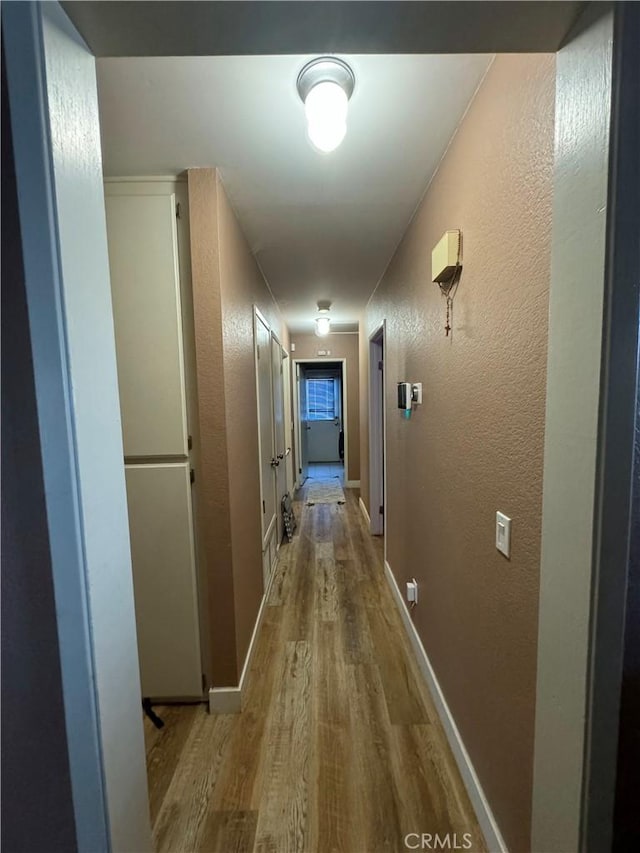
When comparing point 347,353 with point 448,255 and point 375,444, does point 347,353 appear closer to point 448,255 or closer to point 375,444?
point 375,444

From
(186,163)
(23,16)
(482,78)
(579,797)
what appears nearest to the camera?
(23,16)

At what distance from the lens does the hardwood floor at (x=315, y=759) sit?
1.18 metres

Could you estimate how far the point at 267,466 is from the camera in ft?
9.16

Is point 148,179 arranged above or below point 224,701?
above

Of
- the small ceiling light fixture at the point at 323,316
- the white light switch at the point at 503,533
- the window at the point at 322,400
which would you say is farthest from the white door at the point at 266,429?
the window at the point at 322,400

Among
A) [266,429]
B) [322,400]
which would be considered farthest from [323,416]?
[266,429]

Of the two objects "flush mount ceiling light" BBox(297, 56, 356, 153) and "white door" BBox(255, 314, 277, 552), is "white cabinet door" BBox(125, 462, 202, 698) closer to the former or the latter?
"white door" BBox(255, 314, 277, 552)

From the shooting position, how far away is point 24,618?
2.00 ft

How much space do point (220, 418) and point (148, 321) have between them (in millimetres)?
526

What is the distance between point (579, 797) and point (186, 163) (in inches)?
86.9

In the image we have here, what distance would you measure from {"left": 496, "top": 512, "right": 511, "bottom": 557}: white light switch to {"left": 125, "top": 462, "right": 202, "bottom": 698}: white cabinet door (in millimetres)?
1265

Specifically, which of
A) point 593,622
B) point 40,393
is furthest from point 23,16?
point 593,622

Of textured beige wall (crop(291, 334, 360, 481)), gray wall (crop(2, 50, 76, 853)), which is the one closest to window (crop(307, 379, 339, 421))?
textured beige wall (crop(291, 334, 360, 481))

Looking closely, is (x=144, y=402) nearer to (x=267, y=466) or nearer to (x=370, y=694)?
(x=267, y=466)
